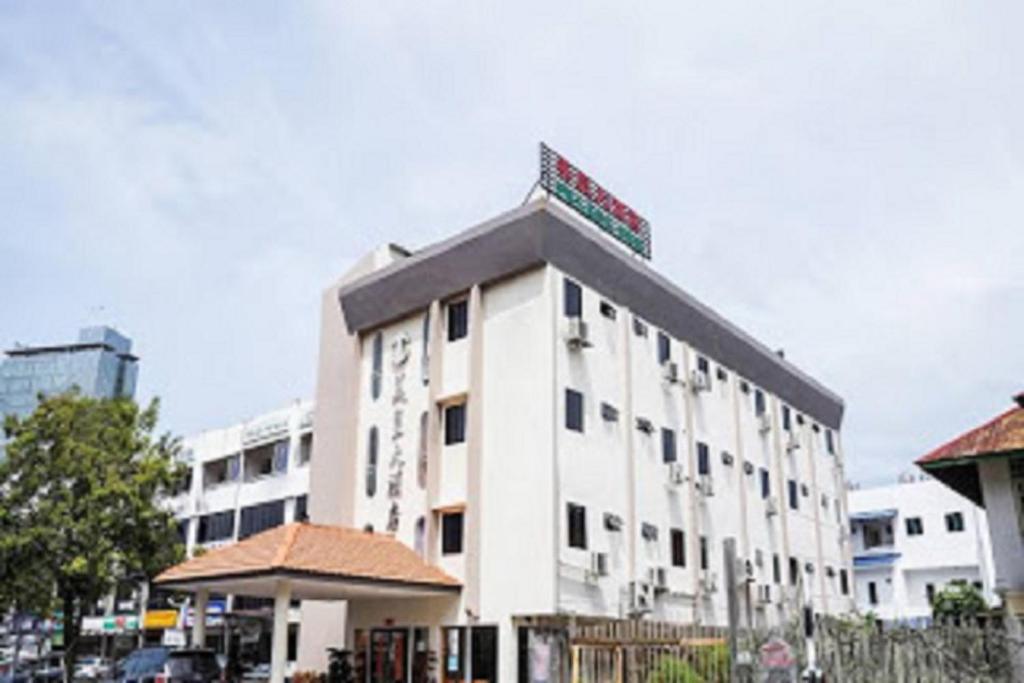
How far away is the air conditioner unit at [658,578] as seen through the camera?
992 inches

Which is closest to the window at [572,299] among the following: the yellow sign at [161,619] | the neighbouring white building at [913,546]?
the neighbouring white building at [913,546]

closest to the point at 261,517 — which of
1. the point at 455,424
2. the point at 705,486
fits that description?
the point at 455,424

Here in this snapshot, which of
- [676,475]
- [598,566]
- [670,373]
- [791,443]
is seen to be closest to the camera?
[598,566]

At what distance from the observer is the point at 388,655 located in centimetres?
2416

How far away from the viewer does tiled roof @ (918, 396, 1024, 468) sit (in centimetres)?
1703

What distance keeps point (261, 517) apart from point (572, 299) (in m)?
23.0

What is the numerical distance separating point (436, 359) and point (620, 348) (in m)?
5.14

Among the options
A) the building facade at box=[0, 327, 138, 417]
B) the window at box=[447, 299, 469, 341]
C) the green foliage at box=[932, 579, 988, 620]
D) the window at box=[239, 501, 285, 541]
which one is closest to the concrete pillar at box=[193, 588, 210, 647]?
the window at box=[447, 299, 469, 341]

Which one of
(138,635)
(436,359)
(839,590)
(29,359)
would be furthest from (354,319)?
(29,359)

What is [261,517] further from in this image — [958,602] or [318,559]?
[958,602]

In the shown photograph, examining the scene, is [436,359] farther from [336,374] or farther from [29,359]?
[29,359]

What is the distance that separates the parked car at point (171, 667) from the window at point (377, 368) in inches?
347

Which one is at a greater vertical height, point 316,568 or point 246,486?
point 246,486

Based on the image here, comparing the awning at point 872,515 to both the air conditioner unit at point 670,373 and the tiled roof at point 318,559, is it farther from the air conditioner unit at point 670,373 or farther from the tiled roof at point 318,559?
the tiled roof at point 318,559
